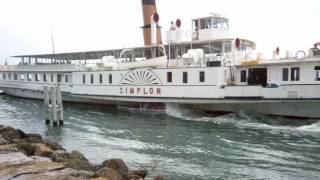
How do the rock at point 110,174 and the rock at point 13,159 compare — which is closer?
the rock at point 110,174

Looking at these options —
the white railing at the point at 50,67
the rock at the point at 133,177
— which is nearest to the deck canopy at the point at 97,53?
the white railing at the point at 50,67

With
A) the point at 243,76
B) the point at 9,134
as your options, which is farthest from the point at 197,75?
the point at 9,134

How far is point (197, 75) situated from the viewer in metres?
25.5

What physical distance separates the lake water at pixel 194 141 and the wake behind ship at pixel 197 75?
112 centimetres

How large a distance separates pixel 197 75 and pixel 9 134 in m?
12.4

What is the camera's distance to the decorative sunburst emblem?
27297 mm

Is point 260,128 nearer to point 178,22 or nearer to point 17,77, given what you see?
point 178,22

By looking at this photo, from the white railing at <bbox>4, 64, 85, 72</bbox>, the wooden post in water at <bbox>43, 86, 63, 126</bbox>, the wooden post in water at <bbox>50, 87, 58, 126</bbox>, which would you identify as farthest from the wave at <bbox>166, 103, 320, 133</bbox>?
the white railing at <bbox>4, 64, 85, 72</bbox>

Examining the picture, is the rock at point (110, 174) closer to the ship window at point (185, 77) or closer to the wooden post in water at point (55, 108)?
the wooden post in water at point (55, 108)

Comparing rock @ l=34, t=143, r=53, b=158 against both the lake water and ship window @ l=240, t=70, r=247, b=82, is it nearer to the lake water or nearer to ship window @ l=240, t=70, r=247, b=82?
the lake water

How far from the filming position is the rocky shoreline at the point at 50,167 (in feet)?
31.9

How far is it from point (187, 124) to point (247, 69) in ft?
16.2

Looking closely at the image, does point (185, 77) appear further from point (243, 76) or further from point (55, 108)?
point (55, 108)

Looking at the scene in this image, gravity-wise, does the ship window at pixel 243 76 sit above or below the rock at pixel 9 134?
above
